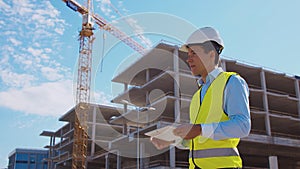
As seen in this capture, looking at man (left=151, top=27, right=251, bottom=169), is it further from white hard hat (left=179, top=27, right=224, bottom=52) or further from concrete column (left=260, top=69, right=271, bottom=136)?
concrete column (left=260, top=69, right=271, bottom=136)

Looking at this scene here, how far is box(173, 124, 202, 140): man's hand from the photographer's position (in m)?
1.66

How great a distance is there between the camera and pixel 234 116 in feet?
5.65

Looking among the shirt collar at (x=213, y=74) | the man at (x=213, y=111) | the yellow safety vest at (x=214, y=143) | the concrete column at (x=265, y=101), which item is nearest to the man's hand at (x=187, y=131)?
the man at (x=213, y=111)

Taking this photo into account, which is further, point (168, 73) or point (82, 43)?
point (82, 43)

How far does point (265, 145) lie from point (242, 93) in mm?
30350

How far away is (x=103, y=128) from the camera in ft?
139

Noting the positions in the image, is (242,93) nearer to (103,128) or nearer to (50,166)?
(103,128)

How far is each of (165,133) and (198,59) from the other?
46 centimetres

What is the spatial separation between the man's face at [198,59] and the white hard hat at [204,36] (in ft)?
0.11

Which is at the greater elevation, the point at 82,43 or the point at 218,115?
the point at 82,43

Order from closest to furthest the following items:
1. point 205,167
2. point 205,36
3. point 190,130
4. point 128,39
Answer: point 190,130, point 205,167, point 205,36, point 128,39

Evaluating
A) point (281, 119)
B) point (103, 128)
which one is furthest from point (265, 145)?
point (103, 128)

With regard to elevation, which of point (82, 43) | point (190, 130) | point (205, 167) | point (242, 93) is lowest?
point (205, 167)

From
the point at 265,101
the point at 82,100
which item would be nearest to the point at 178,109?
the point at 265,101
